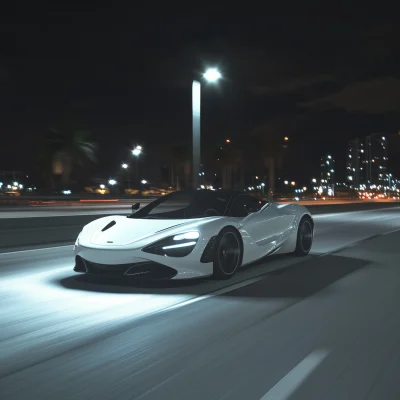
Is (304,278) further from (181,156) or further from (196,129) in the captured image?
(181,156)

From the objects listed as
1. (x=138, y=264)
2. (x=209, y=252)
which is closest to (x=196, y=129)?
(x=209, y=252)

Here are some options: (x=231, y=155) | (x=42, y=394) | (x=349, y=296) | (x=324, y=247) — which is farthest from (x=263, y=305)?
(x=231, y=155)

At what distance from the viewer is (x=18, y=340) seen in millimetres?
5266

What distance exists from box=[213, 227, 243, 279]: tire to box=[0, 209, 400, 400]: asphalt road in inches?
9.6

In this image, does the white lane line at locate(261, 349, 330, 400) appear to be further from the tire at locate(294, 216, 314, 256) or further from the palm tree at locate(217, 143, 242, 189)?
the palm tree at locate(217, 143, 242, 189)

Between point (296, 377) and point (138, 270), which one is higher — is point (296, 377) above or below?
below

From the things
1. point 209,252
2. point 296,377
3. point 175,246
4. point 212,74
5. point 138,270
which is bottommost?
point 296,377

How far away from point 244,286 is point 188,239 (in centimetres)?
103

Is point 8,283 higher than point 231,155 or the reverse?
the reverse

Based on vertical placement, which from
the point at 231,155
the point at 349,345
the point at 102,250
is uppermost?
the point at 231,155

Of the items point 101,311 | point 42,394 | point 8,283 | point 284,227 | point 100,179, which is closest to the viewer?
point 42,394

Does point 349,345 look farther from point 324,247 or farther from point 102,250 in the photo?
point 324,247

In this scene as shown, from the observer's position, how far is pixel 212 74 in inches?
756

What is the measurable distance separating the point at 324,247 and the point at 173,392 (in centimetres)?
965
